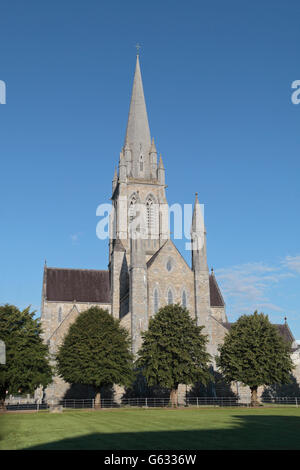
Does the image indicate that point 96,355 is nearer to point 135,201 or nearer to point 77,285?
point 77,285

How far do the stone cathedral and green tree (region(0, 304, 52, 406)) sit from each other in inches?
432

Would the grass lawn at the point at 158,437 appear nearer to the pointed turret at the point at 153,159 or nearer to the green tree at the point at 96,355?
the green tree at the point at 96,355

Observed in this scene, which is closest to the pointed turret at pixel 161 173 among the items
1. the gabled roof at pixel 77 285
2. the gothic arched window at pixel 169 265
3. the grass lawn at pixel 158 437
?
the gabled roof at pixel 77 285

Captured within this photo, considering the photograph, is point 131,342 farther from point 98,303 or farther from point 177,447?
point 177,447

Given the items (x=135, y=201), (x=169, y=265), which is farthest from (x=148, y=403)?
(x=135, y=201)

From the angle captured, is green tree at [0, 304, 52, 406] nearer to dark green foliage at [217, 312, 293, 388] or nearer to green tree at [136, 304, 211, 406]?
green tree at [136, 304, 211, 406]

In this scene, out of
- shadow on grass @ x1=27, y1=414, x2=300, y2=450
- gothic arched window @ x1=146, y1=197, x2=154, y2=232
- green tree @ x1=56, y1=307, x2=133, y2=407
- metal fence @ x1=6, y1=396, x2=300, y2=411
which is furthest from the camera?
gothic arched window @ x1=146, y1=197, x2=154, y2=232

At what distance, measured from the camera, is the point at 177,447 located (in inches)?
580

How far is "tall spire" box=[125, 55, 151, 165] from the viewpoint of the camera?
70.3 m

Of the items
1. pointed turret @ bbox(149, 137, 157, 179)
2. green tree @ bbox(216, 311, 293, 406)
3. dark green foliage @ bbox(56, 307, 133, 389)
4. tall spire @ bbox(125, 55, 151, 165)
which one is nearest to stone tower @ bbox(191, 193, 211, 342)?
green tree @ bbox(216, 311, 293, 406)

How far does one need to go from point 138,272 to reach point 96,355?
36.6ft

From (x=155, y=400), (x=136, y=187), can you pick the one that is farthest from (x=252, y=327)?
(x=136, y=187)

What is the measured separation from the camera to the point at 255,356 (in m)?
45.9

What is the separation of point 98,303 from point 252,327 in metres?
23.5
